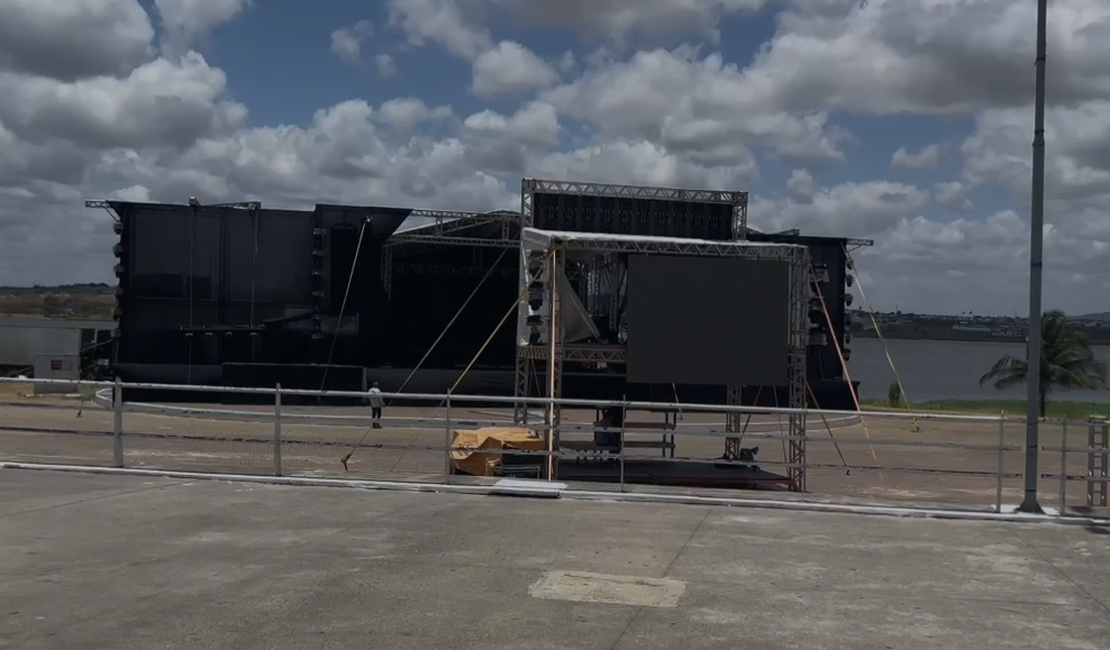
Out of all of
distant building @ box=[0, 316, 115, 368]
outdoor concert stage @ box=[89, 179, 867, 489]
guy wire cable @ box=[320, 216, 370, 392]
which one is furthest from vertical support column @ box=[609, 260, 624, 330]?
distant building @ box=[0, 316, 115, 368]

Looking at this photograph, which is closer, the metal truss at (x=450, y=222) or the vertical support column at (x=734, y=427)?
the vertical support column at (x=734, y=427)

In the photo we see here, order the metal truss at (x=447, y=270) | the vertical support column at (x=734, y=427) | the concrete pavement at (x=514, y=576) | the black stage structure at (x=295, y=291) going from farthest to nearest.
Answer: the metal truss at (x=447, y=270)
the black stage structure at (x=295, y=291)
the vertical support column at (x=734, y=427)
the concrete pavement at (x=514, y=576)

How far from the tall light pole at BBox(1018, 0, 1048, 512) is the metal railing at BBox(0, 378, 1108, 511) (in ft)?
0.99

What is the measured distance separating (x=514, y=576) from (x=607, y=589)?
718 mm

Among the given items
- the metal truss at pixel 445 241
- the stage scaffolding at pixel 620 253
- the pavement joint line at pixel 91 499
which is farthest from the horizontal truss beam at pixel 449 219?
the pavement joint line at pixel 91 499

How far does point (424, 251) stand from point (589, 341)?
23.0 m

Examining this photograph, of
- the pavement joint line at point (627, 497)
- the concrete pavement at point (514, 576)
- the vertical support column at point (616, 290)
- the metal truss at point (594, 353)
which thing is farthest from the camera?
the vertical support column at point (616, 290)

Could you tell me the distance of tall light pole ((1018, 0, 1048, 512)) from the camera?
11.1 metres

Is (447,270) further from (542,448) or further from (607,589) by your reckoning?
(607,589)

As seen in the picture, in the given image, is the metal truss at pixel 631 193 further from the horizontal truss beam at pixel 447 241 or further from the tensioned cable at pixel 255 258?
the tensioned cable at pixel 255 258

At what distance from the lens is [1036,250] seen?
11250mm

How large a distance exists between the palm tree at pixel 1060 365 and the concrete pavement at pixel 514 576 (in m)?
36.9

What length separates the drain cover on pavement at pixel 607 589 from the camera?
23.4ft

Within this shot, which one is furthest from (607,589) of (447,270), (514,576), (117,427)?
(447,270)
